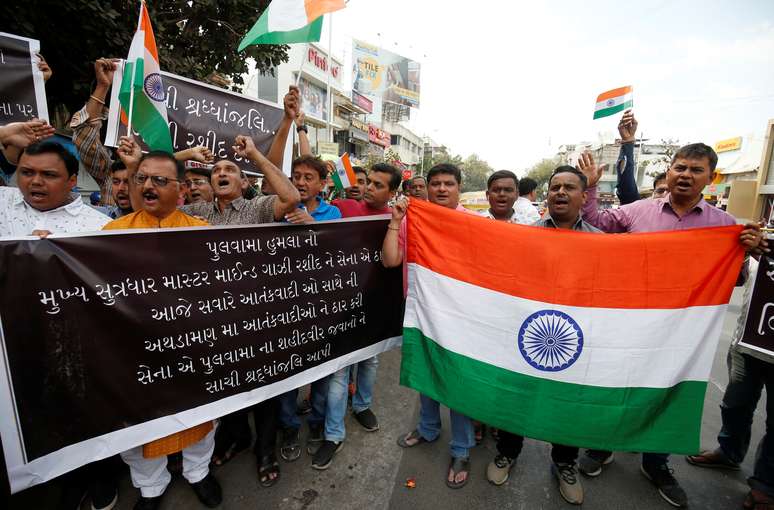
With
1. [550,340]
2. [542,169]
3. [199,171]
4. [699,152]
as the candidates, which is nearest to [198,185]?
[199,171]

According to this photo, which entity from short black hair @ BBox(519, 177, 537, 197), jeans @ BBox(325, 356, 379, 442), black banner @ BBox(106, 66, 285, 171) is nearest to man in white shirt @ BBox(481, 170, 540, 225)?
jeans @ BBox(325, 356, 379, 442)

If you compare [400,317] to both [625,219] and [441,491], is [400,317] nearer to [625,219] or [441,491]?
[441,491]

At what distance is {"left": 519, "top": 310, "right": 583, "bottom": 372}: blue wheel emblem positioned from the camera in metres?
2.23

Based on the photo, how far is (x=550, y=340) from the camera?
2.26 metres

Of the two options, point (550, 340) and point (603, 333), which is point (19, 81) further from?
point (603, 333)

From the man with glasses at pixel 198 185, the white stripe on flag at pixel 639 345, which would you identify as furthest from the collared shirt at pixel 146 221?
the white stripe on flag at pixel 639 345

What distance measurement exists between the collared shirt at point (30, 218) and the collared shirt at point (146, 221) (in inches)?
7.9

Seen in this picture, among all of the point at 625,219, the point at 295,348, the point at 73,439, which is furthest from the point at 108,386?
the point at 625,219

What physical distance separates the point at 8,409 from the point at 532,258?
273 cm

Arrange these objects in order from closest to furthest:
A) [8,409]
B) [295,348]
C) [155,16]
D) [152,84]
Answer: [8,409], [295,348], [152,84], [155,16]

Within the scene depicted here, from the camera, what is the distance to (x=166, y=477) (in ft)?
7.38

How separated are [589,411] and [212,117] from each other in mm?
3829

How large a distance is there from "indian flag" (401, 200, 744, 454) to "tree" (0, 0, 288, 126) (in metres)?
5.79

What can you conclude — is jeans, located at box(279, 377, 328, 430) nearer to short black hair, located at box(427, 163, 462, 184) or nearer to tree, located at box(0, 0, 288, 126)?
short black hair, located at box(427, 163, 462, 184)
